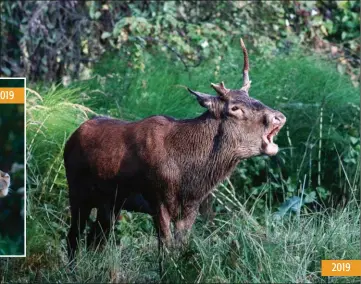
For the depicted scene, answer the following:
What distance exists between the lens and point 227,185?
9.18 metres

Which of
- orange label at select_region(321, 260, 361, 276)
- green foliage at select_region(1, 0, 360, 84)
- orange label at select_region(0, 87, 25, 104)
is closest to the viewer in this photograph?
orange label at select_region(321, 260, 361, 276)

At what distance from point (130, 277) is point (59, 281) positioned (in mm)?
430

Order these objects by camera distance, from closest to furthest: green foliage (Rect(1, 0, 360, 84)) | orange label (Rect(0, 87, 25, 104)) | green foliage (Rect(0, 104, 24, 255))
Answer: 1. orange label (Rect(0, 87, 25, 104))
2. green foliage (Rect(0, 104, 24, 255))
3. green foliage (Rect(1, 0, 360, 84))

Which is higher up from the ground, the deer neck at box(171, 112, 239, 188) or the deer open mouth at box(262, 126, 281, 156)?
the deer open mouth at box(262, 126, 281, 156)

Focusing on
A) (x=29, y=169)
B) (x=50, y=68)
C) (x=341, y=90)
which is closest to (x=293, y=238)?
(x=29, y=169)

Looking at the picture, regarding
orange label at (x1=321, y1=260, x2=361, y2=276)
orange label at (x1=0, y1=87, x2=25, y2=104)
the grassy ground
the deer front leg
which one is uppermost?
orange label at (x1=0, y1=87, x2=25, y2=104)

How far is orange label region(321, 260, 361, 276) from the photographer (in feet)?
20.5

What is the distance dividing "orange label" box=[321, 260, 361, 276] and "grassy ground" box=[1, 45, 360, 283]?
0.19 ft

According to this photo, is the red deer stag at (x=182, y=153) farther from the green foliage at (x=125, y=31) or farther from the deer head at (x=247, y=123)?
the green foliage at (x=125, y=31)

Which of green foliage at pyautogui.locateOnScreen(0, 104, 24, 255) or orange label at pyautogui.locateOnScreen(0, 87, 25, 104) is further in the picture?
green foliage at pyautogui.locateOnScreen(0, 104, 24, 255)

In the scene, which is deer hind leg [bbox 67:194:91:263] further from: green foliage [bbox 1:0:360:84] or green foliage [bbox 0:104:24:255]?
green foliage [bbox 1:0:360:84]

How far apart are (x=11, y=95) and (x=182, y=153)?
1.09 meters

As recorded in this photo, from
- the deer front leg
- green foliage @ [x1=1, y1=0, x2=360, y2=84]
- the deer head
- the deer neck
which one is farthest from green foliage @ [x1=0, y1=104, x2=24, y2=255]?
green foliage @ [x1=1, y1=0, x2=360, y2=84]

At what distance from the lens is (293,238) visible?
22.0 feet
